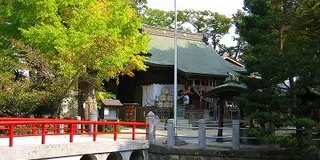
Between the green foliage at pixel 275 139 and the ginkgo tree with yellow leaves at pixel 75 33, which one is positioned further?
the ginkgo tree with yellow leaves at pixel 75 33

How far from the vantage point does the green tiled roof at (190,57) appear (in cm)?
3244

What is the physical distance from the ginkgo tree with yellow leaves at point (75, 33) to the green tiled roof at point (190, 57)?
12528 mm

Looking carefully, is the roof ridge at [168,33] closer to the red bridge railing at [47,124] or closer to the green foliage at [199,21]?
the green foliage at [199,21]

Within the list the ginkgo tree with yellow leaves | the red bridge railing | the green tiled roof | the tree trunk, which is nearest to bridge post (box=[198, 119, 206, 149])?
the red bridge railing

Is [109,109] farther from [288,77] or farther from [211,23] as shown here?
[211,23]

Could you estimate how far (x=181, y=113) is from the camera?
100 ft

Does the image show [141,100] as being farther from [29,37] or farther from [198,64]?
[29,37]

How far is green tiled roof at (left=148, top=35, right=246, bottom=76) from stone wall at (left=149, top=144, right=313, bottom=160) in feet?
53.2

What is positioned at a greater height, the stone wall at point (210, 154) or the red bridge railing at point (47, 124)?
the red bridge railing at point (47, 124)

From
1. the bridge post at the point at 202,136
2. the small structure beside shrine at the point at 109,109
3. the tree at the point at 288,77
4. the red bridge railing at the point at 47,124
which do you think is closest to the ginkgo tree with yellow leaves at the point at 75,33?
the red bridge railing at the point at 47,124

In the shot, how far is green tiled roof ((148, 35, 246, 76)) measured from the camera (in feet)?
106

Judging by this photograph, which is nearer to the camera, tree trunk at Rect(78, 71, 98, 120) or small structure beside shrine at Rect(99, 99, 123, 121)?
tree trunk at Rect(78, 71, 98, 120)

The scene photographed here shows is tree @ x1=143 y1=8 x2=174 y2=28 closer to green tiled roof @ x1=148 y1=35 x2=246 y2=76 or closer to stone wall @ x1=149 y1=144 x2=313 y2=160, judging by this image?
green tiled roof @ x1=148 y1=35 x2=246 y2=76

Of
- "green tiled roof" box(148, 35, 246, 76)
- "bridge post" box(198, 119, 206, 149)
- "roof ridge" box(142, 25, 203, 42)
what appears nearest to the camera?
"bridge post" box(198, 119, 206, 149)
